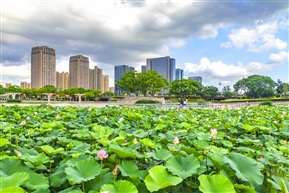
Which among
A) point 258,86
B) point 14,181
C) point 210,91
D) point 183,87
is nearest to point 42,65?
point 183,87

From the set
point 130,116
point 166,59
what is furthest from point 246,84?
point 130,116

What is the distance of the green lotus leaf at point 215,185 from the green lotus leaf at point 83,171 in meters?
0.49

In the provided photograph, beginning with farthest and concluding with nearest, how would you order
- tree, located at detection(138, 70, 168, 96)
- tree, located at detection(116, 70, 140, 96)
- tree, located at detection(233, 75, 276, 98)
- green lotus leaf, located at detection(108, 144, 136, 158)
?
tree, located at detection(233, 75, 276, 98)
tree, located at detection(116, 70, 140, 96)
tree, located at detection(138, 70, 168, 96)
green lotus leaf, located at detection(108, 144, 136, 158)

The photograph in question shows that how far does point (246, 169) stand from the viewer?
3.97 feet

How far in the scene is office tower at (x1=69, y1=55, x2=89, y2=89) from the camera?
93.0m

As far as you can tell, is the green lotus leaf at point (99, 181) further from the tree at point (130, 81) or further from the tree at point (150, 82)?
the tree at point (130, 81)

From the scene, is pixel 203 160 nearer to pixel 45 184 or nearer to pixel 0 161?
pixel 45 184

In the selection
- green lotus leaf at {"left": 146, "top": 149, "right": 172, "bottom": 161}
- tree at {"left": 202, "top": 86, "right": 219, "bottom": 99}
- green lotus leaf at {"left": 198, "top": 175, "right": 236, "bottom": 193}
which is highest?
tree at {"left": 202, "top": 86, "right": 219, "bottom": 99}

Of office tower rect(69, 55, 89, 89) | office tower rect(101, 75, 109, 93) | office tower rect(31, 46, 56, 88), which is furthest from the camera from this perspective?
office tower rect(101, 75, 109, 93)

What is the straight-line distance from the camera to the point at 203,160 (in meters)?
1.38

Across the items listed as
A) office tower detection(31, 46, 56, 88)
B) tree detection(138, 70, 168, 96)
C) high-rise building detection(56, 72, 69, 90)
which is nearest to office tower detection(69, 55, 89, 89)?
office tower detection(31, 46, 56, 88)

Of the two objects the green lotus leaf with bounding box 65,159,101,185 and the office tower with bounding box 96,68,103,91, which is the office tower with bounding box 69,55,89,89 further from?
the green lotus leaf with bounding box 65,159,101,185

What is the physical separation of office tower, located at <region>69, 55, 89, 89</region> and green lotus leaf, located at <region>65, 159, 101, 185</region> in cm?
9538

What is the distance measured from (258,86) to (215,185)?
2836 inches
